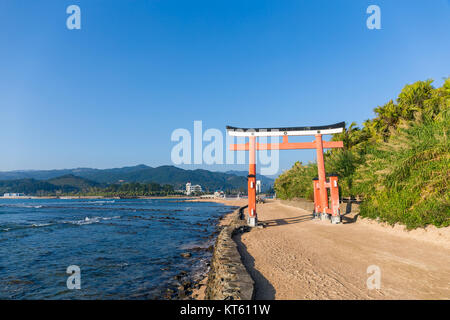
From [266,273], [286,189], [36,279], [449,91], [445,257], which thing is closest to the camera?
[266,273]

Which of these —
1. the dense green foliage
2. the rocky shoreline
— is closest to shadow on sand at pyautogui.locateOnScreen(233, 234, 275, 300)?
the rocky shoreline

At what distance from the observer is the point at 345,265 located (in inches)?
285

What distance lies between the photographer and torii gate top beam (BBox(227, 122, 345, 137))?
1631 cm

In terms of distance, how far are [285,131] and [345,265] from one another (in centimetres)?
1139

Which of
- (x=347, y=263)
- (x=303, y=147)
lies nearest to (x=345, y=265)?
(x=347, y=263)

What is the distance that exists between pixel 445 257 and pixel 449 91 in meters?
17.2

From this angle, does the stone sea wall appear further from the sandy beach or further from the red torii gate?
the red torii gate

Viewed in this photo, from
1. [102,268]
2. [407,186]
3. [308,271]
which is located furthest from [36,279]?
[407,186]

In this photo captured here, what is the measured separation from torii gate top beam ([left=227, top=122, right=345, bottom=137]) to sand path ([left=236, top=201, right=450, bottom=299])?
7.18 metres

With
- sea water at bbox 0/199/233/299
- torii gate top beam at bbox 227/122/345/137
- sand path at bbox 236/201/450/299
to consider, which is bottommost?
sea water at bbox 0/199/233/299

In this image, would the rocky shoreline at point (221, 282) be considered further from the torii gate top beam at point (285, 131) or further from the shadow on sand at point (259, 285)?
the torii gate top beam at point (285, 131)

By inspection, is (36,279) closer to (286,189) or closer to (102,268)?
(102,268)

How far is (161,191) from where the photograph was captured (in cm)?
18888

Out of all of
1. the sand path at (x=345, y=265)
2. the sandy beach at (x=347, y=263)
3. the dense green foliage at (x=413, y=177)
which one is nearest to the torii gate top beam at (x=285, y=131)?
the dense green foliage at (x=413, y=177)
